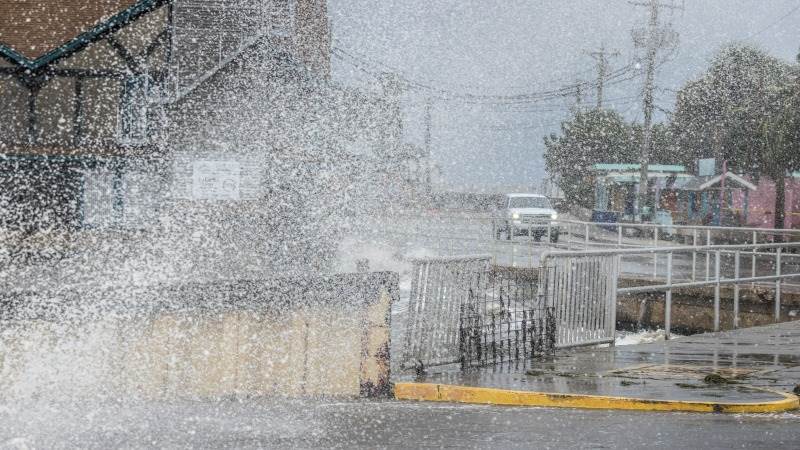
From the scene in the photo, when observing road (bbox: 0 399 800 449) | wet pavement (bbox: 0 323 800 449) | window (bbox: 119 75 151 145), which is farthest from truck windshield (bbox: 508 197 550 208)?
road (bbox: 0 399 800 449)

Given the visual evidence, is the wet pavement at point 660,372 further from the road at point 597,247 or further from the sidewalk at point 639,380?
the road at point 597,247

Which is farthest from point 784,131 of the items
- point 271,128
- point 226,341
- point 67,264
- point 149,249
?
point 226,341

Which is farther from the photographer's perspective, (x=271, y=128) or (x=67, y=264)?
(x=271, y=128)

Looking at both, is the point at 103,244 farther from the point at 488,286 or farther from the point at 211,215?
the point at 488,286

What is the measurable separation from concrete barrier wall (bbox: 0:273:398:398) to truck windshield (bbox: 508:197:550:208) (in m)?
30.8

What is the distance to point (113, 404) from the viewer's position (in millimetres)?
7945

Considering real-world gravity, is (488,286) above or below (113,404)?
above

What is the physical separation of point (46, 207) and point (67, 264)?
64.2 inches

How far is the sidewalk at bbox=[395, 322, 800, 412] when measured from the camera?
8.16 metres

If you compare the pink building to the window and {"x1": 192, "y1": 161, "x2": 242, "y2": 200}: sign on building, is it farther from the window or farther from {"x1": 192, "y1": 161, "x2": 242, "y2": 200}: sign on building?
the window

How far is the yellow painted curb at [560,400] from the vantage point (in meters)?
7.87

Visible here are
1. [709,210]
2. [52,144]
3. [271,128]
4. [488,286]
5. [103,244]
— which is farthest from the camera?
[709,210]

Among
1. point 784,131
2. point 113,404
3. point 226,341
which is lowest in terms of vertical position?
point 113,404

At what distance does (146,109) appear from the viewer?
2534 cm
